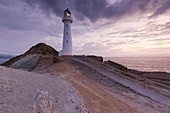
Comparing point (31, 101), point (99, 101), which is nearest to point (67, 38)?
point (99, 101)

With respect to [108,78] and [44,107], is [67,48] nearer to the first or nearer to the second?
[108,78]

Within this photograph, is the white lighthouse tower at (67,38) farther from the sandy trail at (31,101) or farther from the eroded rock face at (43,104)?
the eroded rock face at (43,104)

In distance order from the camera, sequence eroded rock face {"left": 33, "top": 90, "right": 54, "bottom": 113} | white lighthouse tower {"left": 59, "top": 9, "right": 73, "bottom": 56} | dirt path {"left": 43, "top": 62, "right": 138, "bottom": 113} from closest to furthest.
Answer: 1. eroded rock face {"left": 33, "top": 90, "right": 54, "bottom": 113}
2. dirt path {"left": 43, "top": 62, "right": 138, "bottom": 113}
3. white lighthouse tower {"left": 59, "top": 9, "right": 73, "bottom": 56}

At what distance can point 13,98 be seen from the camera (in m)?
5.92

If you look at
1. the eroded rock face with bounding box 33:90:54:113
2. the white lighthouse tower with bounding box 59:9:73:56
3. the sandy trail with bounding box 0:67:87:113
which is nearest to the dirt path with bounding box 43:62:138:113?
the sandy trail with bounding box 0:67:87:113

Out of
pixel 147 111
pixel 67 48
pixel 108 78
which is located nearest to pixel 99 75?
pixel 108 78

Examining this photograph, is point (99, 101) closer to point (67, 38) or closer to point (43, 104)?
point (43, 104)

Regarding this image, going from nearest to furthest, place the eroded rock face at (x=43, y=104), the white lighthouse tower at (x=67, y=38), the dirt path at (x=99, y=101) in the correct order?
the eroded rock face at (x=43, y=104)
the dirt path at (x=99, y=101)
the white lighthouse tower at (x=67, y=38)

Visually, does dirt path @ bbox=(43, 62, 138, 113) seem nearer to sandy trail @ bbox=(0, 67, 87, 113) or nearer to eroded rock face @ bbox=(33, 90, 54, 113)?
sandy trail @ bbox=(0, 67, 87, 113)

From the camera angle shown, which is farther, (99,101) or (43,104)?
(99,101)

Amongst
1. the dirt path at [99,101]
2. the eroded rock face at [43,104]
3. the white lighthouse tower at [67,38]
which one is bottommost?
the dirt path at [99,101]

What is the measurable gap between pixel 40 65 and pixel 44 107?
15.5 m

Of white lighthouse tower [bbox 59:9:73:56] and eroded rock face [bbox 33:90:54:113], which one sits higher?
white lighthouse tower [bbox 59:9:73:56]

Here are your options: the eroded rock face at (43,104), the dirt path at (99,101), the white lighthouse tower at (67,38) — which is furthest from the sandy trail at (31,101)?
the white lighthouse tower at (67,38)
